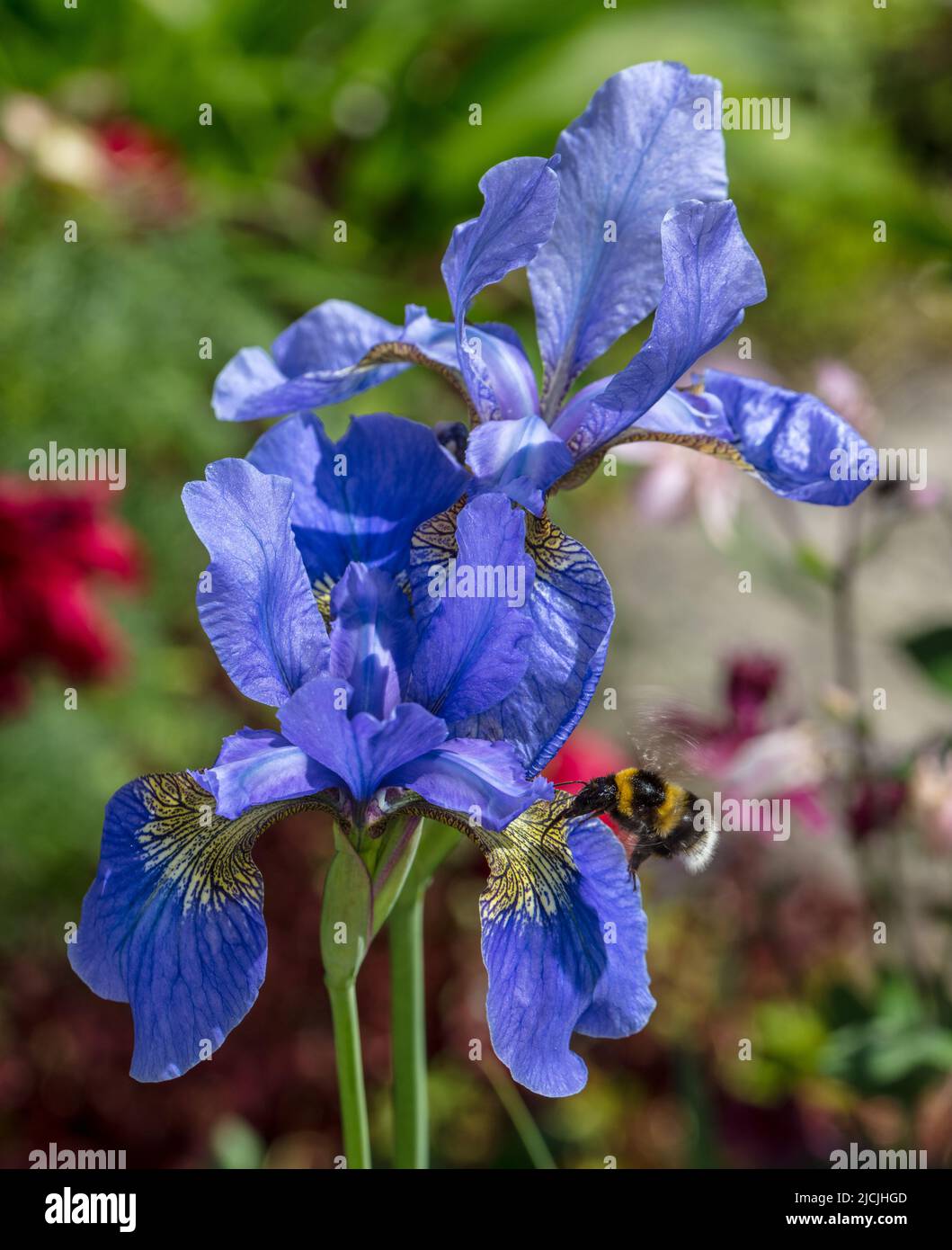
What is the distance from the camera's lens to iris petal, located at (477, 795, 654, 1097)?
81cm

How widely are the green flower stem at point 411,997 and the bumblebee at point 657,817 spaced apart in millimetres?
138

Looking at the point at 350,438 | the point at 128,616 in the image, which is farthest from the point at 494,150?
the point at 350,438

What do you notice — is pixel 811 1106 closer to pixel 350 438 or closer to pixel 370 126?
pixel 350 438

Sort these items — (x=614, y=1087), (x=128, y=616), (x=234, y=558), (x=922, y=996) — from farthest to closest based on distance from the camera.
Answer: (x=128, y=616) → (x=614, y=1087) → (x=922, y=996) → (x=234, y=558)

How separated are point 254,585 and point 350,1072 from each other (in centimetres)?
36

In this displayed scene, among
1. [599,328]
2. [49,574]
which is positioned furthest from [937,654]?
[49,574]

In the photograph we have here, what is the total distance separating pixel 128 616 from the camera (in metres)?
3.35

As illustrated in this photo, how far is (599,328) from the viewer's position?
1.05 metres

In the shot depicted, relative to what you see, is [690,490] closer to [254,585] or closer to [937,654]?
[937,654]

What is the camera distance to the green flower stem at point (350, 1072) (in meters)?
0.89

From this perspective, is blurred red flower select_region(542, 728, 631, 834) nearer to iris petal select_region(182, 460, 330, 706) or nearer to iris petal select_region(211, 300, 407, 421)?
iris petal select_region(211, 300, 407, 421)

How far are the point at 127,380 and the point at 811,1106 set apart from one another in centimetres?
235

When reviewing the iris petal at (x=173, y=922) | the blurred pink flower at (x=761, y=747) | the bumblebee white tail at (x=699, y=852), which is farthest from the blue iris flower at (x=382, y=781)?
the blurred pink flower at (x=761, y=747)

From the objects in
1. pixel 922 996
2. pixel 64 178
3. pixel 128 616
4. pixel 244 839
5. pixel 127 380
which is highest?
pixel 64 178
